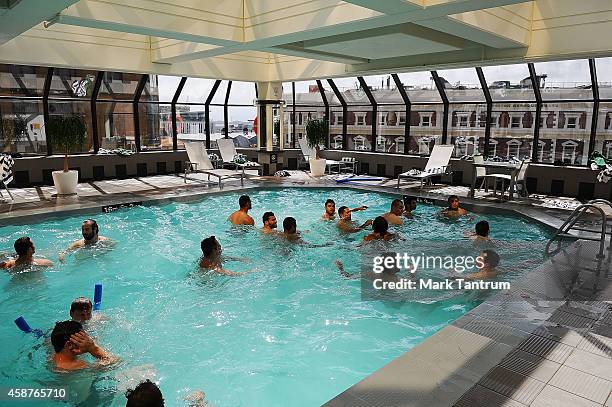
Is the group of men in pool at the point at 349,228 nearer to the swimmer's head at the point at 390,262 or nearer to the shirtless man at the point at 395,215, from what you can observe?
the shirtless man at the point at 395,215

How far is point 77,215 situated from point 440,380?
785 cm

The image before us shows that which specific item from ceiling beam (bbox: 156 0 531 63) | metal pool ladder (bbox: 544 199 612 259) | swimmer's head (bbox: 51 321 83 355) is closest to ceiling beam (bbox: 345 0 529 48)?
ceiling beam (bbox: 156 0 531 63)

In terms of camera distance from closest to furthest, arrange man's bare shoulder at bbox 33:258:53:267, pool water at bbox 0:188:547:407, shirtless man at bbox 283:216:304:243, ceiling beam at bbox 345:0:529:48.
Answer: pool water at bbox 0:188:547:407 < ceiling beam at bbox 345:0:529:48 < man's bare shoulder at bbox 33:258:53:267 < shirtless man at bbox 283:216:304:243

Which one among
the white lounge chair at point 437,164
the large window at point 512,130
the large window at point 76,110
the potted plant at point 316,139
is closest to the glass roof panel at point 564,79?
the large window at point 512,130

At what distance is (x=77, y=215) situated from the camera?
860cm

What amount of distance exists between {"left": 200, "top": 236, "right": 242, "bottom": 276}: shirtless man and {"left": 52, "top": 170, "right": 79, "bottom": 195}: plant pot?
5718mm

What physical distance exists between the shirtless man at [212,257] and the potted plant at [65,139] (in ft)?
18.8

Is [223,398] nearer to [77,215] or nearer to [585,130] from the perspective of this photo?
[77,215]

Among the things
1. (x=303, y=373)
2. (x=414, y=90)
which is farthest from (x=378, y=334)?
(x=414, y=90)

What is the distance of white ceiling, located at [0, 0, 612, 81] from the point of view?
639 cm

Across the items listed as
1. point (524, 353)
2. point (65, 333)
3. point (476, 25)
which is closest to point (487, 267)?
point (524, 353)

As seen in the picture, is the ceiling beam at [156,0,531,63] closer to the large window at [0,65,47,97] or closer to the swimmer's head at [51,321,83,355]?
the swimmer's head at [51,321,83,355]

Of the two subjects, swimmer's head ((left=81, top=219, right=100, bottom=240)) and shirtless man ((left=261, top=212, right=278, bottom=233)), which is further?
shirtless man ((left=261, top=212, right=278, bottom=233))

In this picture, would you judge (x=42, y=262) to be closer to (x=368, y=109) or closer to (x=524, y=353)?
(x=524, y=353)
